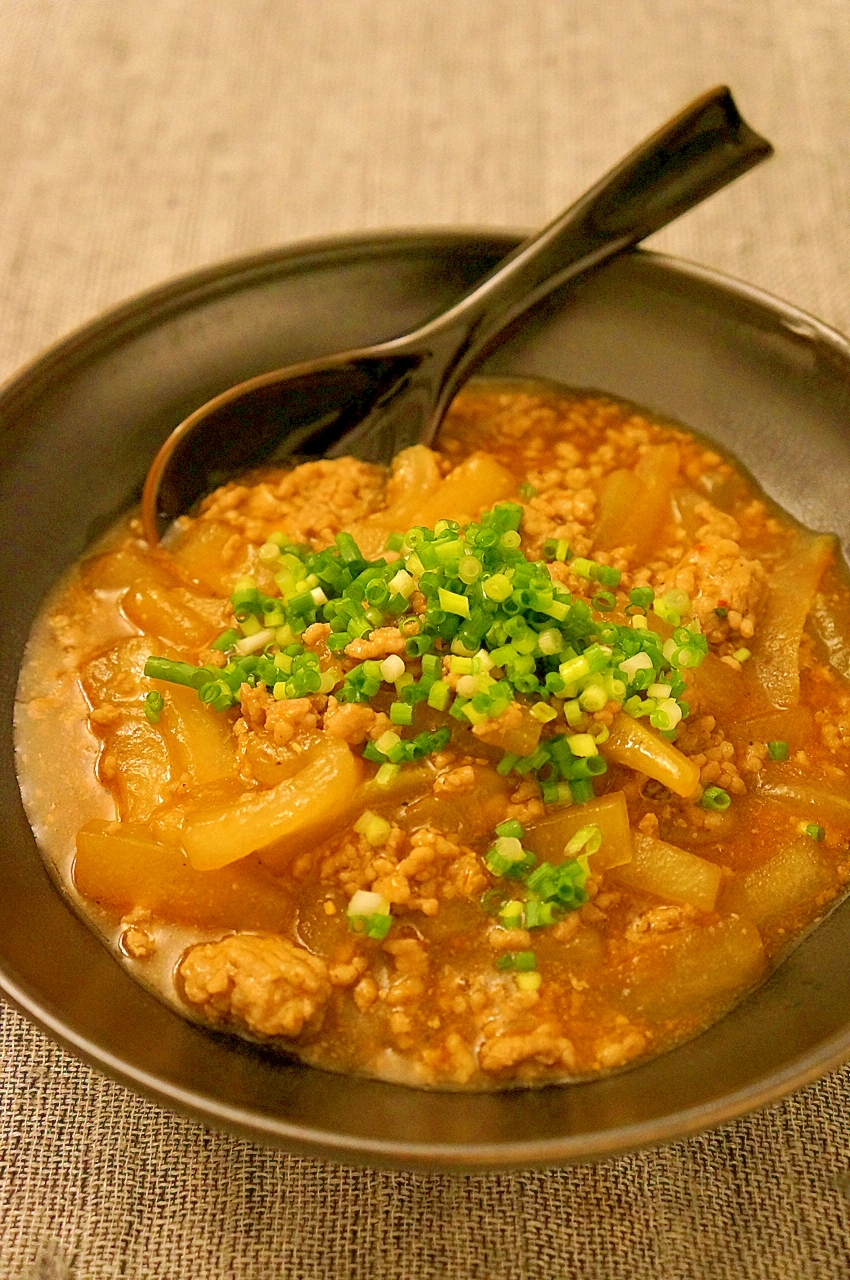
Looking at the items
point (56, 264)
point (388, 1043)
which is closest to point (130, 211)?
point (56, 264)

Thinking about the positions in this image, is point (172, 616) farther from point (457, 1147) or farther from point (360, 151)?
point (360, 151)

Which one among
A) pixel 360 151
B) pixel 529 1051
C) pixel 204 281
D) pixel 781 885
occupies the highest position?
pixel 360 151

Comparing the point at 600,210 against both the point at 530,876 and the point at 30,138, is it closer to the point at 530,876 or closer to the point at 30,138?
the point at 530,876

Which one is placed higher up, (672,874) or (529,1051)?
(672,874)

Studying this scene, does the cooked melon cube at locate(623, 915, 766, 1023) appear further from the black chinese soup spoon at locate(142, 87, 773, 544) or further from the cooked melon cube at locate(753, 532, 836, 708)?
the black chinese soup spoon at locate(142, 87, 773, 544)

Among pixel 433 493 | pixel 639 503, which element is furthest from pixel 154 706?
pixel 639 503

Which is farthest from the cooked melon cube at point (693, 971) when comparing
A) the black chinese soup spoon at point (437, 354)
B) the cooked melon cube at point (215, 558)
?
the black chinese soup spoon at point (437, 354)
